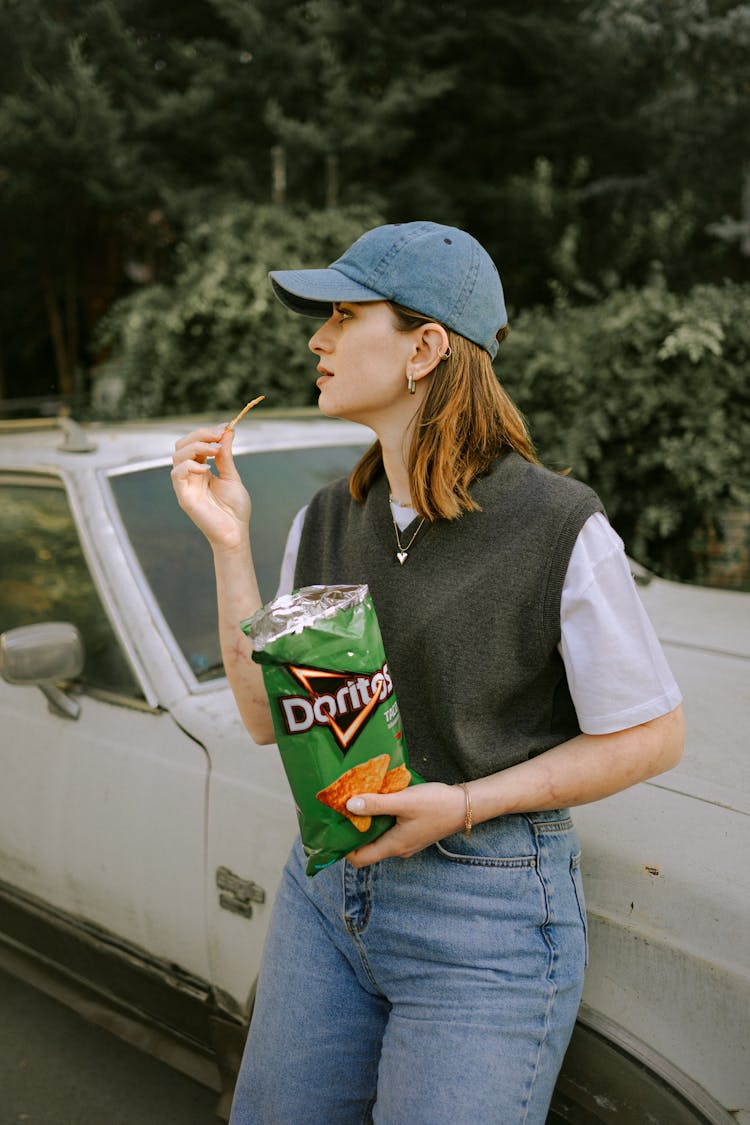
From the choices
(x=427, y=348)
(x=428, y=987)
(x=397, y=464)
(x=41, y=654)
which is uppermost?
(x=427, y=348)

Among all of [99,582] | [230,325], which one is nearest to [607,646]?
[99,582]

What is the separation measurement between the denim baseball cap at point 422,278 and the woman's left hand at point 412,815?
674 mm

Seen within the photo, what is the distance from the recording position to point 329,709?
48.1 inches

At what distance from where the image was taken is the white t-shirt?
1262mm

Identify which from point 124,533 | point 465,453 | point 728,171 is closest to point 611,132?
point 728,171

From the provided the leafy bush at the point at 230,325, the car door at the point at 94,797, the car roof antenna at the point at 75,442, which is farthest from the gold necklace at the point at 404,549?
the leafy bush at the point at 230,325

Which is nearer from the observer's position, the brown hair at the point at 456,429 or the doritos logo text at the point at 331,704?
the doritos logo text at the point at 331,704

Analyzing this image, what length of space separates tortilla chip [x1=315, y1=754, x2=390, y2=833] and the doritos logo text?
4 centimetres

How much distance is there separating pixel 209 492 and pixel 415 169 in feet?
24.7

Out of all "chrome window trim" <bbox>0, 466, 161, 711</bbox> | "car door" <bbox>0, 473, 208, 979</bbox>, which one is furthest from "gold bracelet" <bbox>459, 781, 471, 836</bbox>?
"chrome window trim" <bbox>0, 466, 161, 711</bbox>

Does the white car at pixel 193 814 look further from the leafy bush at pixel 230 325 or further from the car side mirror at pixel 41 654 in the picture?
the leafy bush at pixel 230 325

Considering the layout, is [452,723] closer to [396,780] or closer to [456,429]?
[396,780]

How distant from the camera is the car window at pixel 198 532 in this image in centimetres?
230

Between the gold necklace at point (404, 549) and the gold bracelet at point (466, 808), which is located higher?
the gold necklace at point (404, 549)
